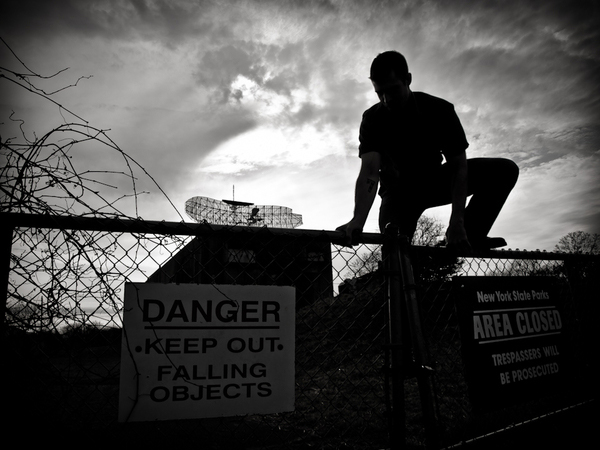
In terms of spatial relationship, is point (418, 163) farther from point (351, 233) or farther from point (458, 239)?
point (351, 233)

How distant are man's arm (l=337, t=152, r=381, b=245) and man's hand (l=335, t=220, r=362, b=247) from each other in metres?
0.10

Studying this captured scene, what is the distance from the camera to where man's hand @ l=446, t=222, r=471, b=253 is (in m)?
2.40

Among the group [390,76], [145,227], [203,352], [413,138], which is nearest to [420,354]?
[203,352]

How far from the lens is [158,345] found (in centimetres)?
165

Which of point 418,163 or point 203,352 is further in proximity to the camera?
point 418,163

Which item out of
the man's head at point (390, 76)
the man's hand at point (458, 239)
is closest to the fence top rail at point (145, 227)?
the man's hand at point (458, 239)

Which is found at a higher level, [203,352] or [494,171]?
[494,171]

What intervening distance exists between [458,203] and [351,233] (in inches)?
41.1

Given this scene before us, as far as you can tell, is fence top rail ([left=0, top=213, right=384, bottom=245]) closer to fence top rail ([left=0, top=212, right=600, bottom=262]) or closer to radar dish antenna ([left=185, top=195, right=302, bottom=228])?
fence top rail ([left=0, top=212, right=600, bottom=262])

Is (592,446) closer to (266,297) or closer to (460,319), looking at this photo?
(460,319)

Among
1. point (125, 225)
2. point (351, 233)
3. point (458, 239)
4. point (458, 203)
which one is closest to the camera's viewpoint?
point (125, 225)

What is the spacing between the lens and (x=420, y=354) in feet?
6.13

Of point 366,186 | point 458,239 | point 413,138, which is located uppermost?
point 413,138

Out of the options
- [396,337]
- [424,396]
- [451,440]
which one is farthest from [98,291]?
[451,440]
